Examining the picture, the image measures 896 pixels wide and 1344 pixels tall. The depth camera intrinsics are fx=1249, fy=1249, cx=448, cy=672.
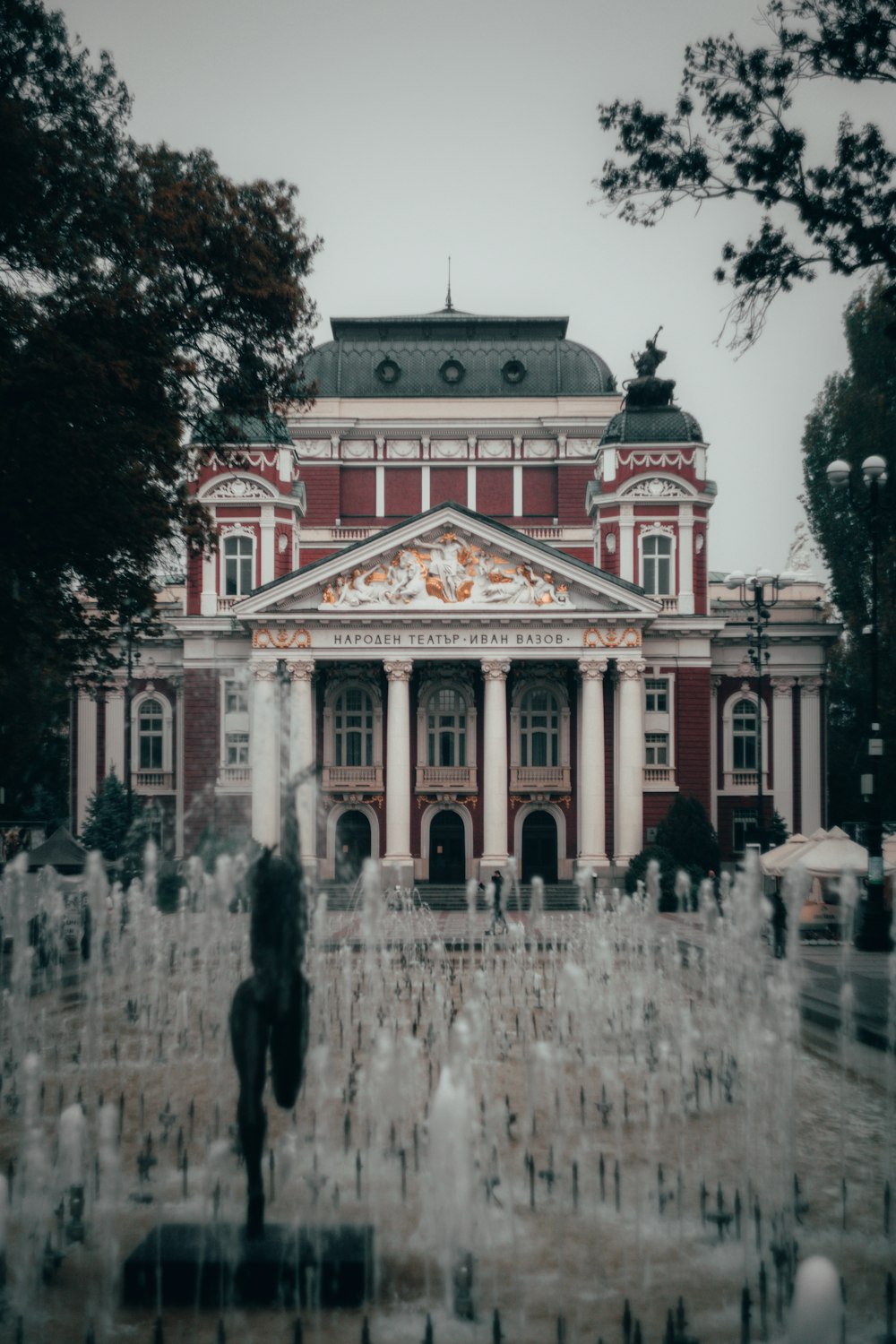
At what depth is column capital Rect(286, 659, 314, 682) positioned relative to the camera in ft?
134

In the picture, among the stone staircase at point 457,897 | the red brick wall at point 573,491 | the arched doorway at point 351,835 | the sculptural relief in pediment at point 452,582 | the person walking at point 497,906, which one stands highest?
the red brick wall at point 573,491

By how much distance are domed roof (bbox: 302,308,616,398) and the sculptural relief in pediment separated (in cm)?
1160

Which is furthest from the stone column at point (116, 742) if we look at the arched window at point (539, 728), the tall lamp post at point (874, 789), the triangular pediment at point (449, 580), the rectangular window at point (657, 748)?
the tall lamp post at point (874, 789)

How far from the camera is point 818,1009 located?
18.8 m

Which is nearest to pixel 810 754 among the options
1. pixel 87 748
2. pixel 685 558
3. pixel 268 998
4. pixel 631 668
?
pixel 685 558

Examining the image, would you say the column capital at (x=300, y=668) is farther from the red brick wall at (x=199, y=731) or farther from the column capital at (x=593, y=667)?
the column capital at (x=593, y=667)

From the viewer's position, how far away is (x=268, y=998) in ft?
30.1

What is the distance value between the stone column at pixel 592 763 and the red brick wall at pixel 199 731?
42.3 ft

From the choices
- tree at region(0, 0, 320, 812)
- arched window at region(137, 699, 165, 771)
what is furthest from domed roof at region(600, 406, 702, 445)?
tree at region(0, 0, 320, 812)

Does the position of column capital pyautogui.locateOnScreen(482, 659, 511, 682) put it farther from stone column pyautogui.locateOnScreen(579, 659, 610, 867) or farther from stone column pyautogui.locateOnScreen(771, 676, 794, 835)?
stone column pyautogui.locateOnScreen(771, 676, 794, 835)

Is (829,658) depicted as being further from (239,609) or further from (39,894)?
(39,894)

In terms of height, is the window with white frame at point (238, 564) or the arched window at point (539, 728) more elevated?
the window with white frame at point (238, 564)

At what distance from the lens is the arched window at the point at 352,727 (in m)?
44.3

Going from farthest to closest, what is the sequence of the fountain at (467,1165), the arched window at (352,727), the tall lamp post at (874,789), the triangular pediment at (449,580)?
the arched window at (352,727), the triangular pediment at (449,580), the tall lamp post at (874,789), the fountain at (467,1165)
